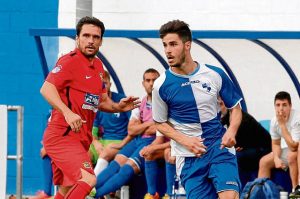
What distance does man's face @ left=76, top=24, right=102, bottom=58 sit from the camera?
10.8 meters

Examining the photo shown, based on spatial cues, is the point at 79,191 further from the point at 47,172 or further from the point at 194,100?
the point at 47,172

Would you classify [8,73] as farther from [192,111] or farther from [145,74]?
[192,111]

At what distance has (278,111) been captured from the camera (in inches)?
545

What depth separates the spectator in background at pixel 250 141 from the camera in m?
14.0

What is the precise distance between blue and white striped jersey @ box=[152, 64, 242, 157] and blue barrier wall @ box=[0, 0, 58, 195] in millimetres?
7022

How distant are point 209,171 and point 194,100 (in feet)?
1.87

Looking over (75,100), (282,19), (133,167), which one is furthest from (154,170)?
(75,100)

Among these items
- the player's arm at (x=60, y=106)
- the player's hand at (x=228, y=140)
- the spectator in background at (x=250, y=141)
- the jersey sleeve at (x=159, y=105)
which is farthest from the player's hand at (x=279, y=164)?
the player's hand at (x=228, y=140)

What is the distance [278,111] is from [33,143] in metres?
4.40

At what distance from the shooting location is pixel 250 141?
1409 cm

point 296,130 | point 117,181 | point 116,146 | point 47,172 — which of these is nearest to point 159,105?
point 296,130

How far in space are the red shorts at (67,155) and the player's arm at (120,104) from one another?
0.44 meters

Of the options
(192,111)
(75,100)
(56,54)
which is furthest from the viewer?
(56,54)

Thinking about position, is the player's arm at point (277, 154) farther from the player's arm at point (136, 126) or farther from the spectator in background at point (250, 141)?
the player's arm at point (136, 126)
